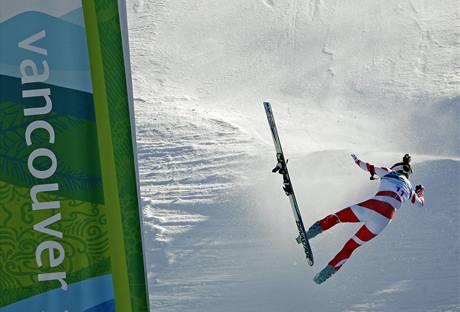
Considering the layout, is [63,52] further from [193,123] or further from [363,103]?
[363,103]

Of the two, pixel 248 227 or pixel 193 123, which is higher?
pixel 193 123

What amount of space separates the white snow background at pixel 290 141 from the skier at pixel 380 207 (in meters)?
0.63

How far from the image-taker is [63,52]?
245cm

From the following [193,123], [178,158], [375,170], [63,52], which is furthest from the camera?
[193,123]

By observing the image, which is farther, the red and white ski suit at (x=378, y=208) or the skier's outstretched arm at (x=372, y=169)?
the red and white ski suit at (x=378, y=208)

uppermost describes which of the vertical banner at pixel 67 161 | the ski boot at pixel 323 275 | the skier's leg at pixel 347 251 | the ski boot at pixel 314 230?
the vertical banner at pixel 67 161

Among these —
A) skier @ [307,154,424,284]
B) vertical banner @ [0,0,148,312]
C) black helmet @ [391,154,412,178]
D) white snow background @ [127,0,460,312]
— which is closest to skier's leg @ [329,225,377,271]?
skier @ [307,154,424,284]

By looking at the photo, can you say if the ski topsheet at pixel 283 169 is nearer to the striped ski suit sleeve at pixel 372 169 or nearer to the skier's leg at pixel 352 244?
the skier's leg at pixel 352 244

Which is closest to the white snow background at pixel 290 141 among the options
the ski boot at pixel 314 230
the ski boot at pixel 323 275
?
the ski boot at pixel 323 275

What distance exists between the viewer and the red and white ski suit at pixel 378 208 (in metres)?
6.71

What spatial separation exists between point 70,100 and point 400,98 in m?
11.2

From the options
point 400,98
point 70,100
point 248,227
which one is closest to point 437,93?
point 400,98

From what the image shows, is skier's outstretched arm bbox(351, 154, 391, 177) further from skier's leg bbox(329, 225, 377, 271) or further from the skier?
skier's leg bbox(329, 225, 377, 271)

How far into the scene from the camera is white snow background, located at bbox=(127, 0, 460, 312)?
7.50 meters
